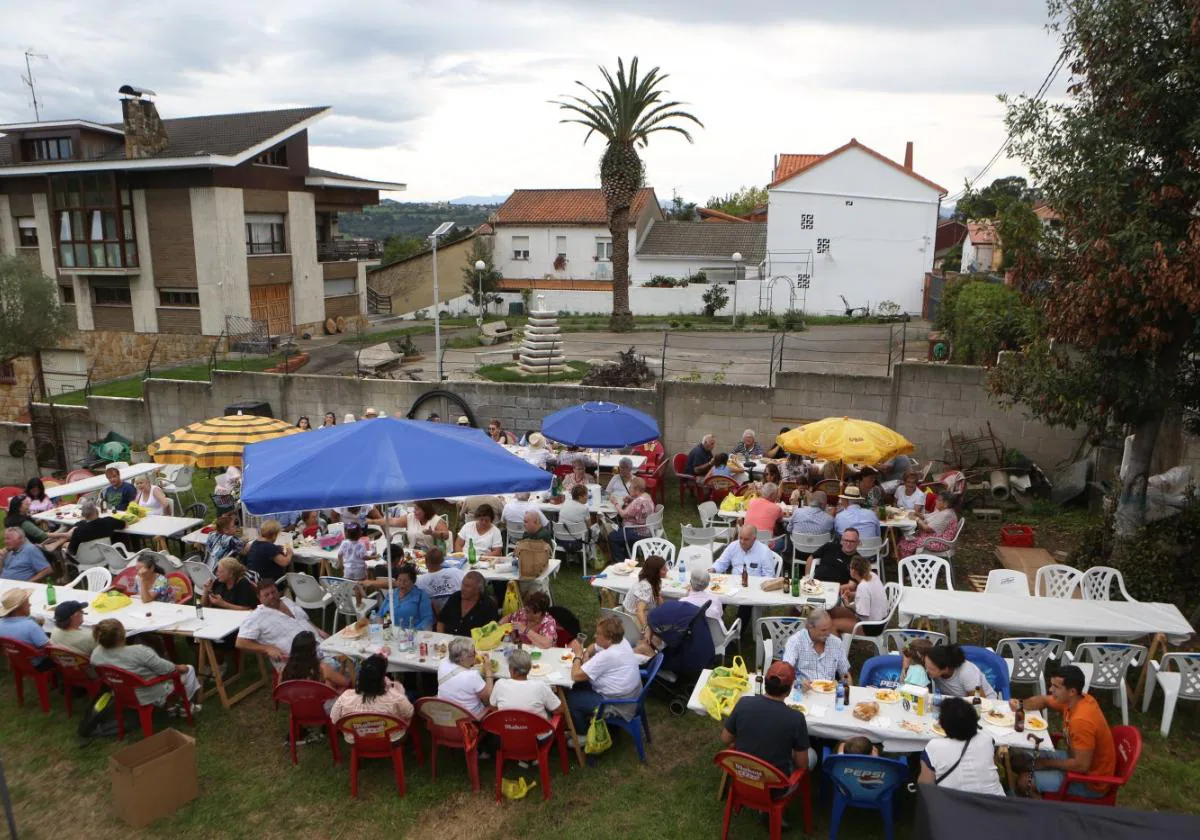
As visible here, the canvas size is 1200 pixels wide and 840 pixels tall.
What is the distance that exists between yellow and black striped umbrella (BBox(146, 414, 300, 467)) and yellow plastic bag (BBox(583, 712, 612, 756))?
21.4 ft

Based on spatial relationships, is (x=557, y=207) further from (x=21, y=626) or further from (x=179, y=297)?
(x=21, y=626)

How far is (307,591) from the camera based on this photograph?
A: 9.28 metres

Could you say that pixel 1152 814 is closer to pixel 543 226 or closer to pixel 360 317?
pixel 360 317

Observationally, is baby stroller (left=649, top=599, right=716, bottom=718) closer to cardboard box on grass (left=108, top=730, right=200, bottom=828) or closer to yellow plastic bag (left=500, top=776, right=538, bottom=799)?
yellow plastic bag (left=500, top=776, right=538, bottom=799)

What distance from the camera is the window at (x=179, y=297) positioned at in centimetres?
3041

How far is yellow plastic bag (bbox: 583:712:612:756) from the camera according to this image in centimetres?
701

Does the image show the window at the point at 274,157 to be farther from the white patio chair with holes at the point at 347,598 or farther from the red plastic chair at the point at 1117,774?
the red plastic chair at the point at 1117,774

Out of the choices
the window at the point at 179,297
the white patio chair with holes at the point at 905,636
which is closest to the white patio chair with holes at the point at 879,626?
the white patio chair with holes at the point at 905,636

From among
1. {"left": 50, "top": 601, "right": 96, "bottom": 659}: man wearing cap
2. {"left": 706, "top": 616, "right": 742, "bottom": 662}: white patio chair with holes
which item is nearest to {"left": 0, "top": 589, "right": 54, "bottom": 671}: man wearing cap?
{"left": 50, "top": 601, "right": 96, "bottom": 659}: man wearing cap

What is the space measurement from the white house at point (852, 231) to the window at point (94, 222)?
86.2ft

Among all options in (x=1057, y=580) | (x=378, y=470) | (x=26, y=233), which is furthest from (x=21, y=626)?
(x=26, y=233)

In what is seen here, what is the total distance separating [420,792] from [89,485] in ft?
32.3

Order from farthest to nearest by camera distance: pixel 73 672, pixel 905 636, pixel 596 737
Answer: pixel 73 672, pixel 905 636, pixel 596 737

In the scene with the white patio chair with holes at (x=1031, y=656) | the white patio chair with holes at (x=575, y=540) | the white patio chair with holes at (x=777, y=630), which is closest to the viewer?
the white patio chair with holes at (x=1031, y=656)
